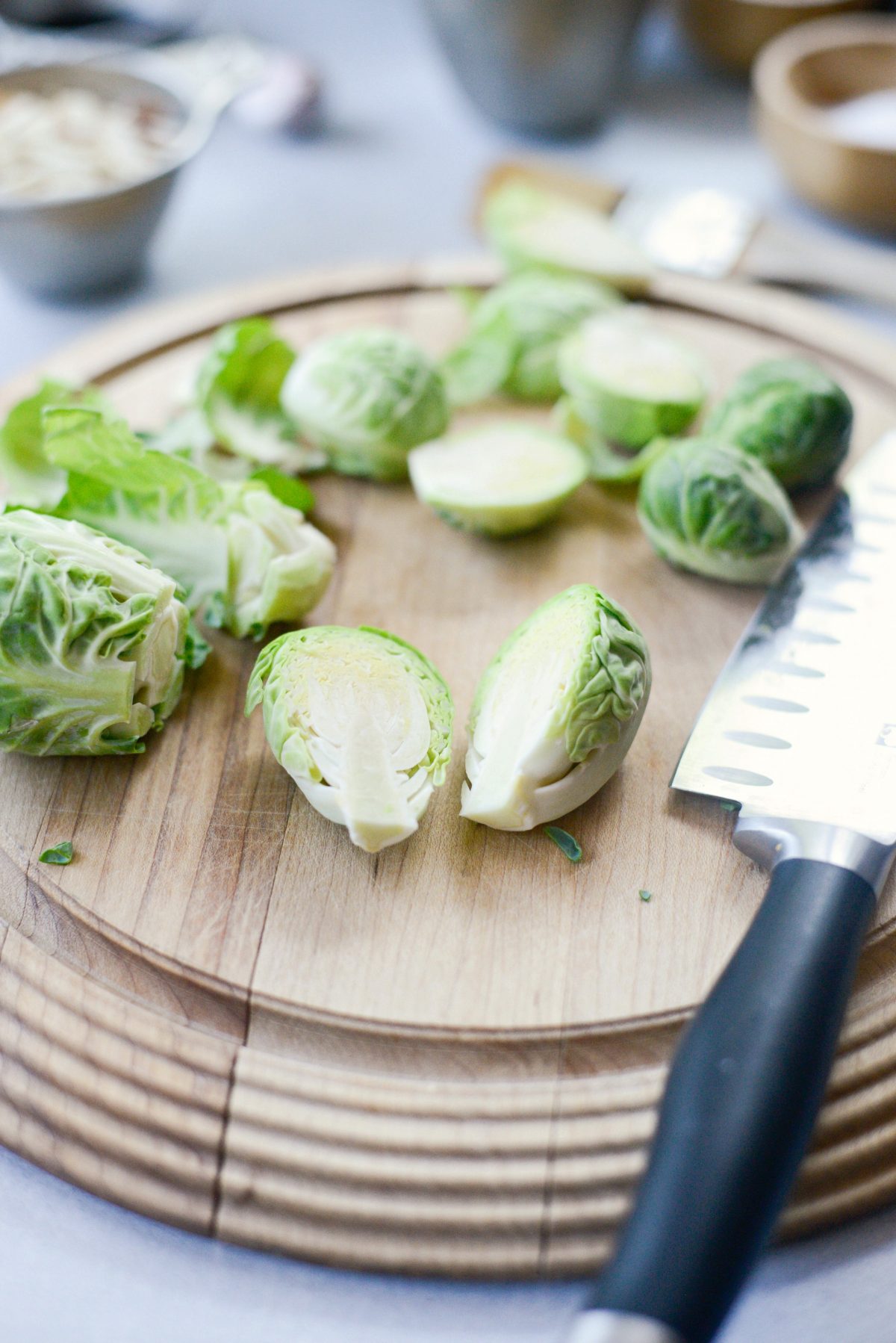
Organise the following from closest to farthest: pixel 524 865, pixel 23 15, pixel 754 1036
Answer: pixel 754 1036 → pixel 524 865 → pixel 23 15

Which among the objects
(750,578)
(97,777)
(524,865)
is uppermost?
(750,578)

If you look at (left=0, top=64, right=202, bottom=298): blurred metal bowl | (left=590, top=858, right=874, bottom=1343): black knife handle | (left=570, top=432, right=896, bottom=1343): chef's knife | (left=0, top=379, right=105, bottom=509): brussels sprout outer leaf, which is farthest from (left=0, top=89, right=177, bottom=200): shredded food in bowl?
(left=590, top=858, right=874, bottom=1343): black knife handle

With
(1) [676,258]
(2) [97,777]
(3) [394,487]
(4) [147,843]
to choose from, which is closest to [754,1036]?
(4) [147,843]

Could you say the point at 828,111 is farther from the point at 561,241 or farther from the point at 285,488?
the point at 285,488

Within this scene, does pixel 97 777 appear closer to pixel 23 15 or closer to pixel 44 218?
pixel 44 218

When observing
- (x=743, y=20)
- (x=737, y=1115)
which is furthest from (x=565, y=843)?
(x=743, y=20)
